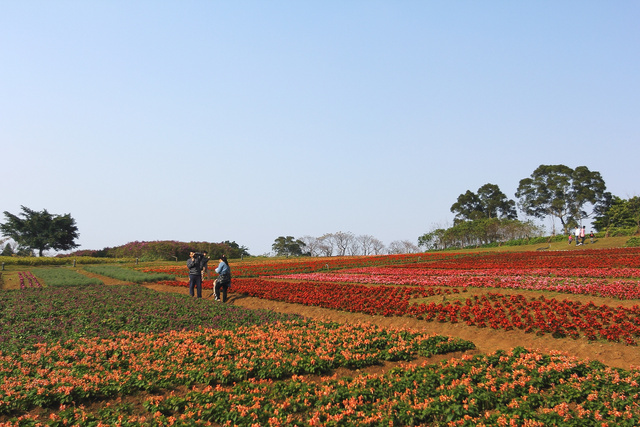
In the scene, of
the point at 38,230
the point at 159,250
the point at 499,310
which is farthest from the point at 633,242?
the point at 38,230

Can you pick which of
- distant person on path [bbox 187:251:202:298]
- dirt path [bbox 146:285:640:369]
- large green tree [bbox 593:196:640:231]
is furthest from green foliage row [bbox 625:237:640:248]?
distant person on path [bbox 187:251:202:298]

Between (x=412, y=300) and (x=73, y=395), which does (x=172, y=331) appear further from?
(x=412, y=300)

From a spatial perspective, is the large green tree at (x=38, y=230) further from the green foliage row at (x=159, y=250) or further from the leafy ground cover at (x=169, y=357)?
the leafy ground cover at (x=169, y=357)

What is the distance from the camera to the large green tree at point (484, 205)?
87.8 meters

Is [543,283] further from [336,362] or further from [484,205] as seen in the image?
[484,205]

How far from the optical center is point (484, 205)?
89.8m

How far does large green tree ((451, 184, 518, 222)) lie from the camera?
8775 centimetres

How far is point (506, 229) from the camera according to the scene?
68.6 meters

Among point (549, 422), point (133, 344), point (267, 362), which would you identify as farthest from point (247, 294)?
point (549, 422)

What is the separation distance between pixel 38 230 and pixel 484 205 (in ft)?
293

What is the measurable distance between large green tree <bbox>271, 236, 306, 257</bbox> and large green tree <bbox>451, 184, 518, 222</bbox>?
1459 inches

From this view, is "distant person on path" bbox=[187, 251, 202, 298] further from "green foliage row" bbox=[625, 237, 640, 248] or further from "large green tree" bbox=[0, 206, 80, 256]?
"large green tree" bbox=[0, 206, 80, 256]

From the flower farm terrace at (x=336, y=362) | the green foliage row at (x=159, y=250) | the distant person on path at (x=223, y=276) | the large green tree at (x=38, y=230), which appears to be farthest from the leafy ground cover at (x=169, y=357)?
the large green tree at (x=38, y=230)

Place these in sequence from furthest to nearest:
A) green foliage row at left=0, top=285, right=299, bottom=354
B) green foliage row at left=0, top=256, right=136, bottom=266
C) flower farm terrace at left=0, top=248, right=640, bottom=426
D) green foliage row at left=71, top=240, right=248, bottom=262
Result: green foliage row at left=71, top=240, right=248, bottom=262
green foliage row at left=0, top=256, right=136, bottom=266
green foliage row at left=0, top=285, right=299, bottom=354
flower farm terrace at left=0, top=248, right=640, bottom=426
